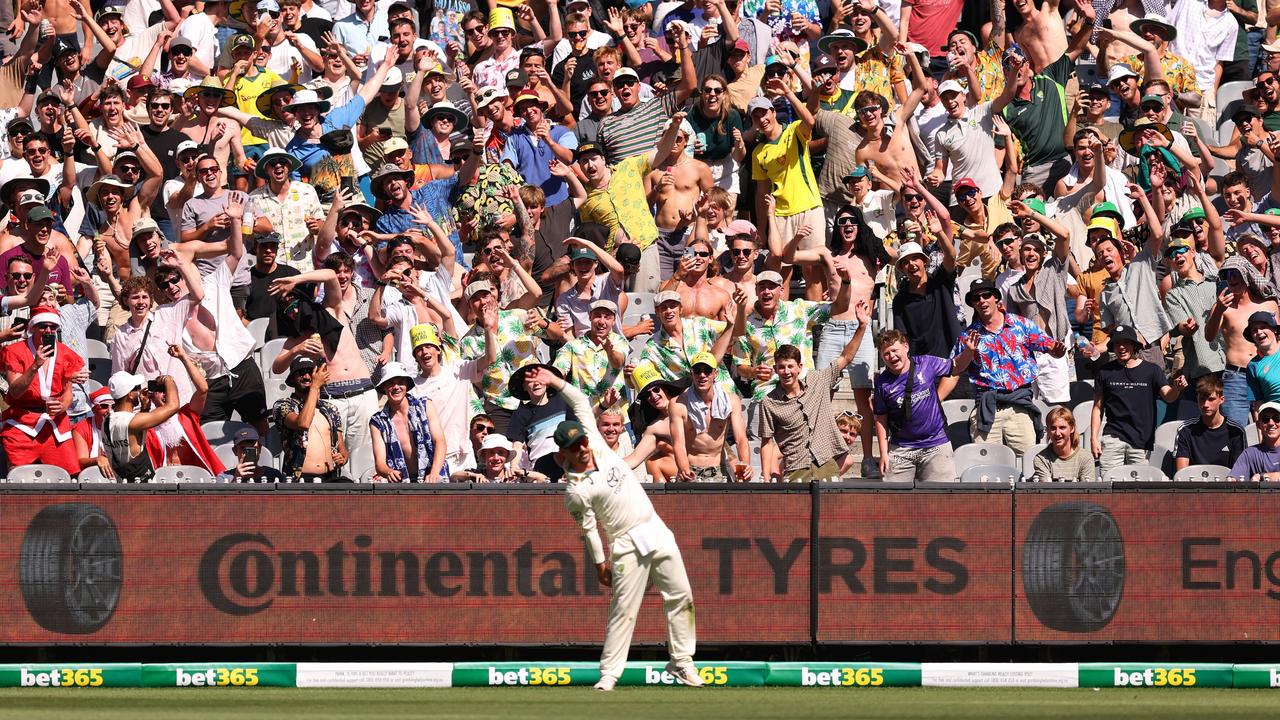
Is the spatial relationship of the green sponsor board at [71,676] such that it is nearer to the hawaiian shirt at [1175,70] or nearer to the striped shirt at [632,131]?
the striped shirt at [632,131]

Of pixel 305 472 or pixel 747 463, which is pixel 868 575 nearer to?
pixel 747 463

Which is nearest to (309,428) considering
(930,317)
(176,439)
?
(176,439)

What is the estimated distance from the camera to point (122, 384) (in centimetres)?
1483

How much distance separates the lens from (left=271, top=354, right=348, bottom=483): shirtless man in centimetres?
1474

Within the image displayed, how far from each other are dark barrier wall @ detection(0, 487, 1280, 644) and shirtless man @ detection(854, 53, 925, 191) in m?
5.59

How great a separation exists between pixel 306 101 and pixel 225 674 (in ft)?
21.6

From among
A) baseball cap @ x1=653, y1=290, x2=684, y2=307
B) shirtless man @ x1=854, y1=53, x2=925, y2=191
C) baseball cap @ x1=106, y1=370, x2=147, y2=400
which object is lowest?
baseball cap @ x1=106, y1=370, x2=147, y2=400

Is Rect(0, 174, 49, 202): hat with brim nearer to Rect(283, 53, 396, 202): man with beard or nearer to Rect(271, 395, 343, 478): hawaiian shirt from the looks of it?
Rect(283, 53, 396, 202): man with beard

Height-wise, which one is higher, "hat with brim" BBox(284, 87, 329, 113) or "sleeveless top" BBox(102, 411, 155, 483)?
"hat with brim" BBox(284, 87, 329, 113)

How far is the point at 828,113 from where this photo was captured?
1830 centimetres

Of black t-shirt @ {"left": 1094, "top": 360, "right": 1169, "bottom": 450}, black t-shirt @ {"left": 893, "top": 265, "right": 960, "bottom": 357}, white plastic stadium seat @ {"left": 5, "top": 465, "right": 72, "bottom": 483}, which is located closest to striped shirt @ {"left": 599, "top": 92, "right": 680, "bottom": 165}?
black t-shirt @ {"left": 893, "top": 265, "right": 960, "bottom": 357}

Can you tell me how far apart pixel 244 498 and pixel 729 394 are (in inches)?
160

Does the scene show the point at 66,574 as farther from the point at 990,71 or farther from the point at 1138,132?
the point at 990,71

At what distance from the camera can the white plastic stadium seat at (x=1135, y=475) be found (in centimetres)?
1310
